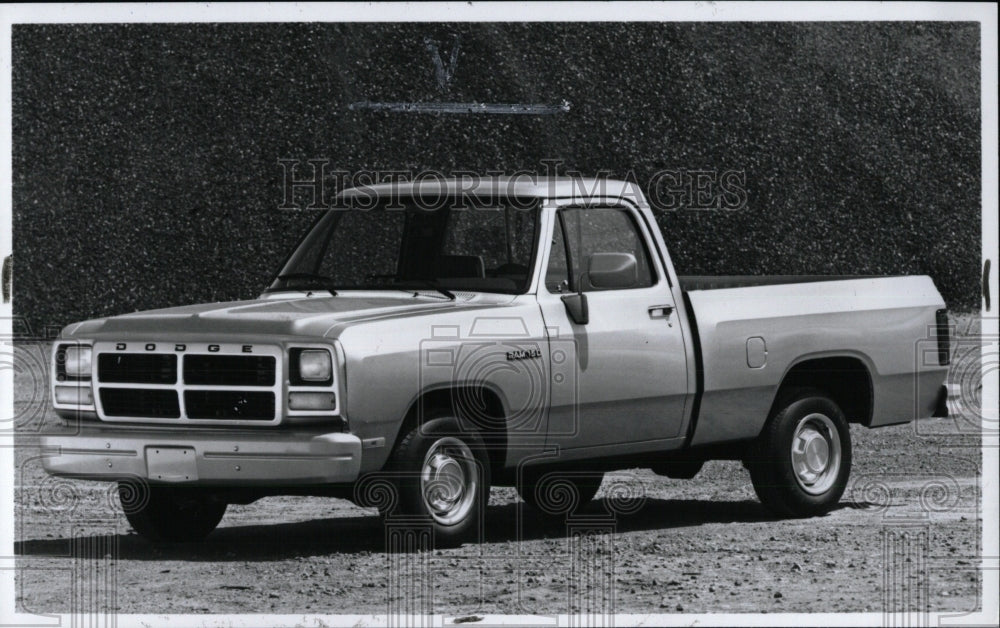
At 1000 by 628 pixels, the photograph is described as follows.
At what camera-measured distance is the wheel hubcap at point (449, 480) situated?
360 inches

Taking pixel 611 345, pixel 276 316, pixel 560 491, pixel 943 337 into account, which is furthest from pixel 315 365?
pixel 943 337

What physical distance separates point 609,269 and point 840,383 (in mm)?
2415

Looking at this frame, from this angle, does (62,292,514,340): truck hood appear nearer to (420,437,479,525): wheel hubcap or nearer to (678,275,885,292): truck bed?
(420,437,479,525): wheel hubcap

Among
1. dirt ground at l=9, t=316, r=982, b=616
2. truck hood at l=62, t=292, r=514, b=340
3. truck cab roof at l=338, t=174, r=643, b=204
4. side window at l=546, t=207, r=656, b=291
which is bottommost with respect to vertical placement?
dirt ground at l=9, t=316, r=982, b=616

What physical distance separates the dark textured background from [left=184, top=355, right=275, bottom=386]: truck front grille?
38.7ft

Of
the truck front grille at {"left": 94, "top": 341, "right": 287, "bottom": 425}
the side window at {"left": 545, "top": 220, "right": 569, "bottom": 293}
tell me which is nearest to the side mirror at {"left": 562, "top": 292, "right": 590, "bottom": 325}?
the side window at {"left": 545, "top": 220, "right": 569, "bottom": 293}

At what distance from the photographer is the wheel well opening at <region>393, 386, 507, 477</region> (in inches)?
358

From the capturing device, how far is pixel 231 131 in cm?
2166

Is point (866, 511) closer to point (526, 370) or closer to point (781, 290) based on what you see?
point (781, 290)

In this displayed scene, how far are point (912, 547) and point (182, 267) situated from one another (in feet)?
42.0

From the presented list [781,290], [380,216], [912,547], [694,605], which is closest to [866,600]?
[694,605]

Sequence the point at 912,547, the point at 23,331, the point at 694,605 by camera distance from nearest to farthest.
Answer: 1. the point at 694,605
2. the point at 912,547
3. the point at 23,331

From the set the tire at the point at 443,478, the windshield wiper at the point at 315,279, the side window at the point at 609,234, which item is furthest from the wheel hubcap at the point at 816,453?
the windshield wiper at the point at 315,279

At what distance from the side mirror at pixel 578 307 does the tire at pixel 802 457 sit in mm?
1938
